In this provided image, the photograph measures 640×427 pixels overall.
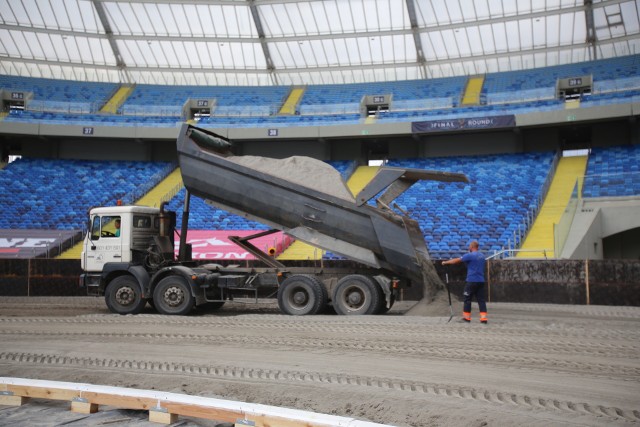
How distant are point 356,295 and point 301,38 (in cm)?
2914

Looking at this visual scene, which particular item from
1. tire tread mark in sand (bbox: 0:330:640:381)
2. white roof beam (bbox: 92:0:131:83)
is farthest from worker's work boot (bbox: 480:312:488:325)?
white roof beam (bbox: 92:0:131:83)

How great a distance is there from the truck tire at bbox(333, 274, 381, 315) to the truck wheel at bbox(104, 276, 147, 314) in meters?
4.36

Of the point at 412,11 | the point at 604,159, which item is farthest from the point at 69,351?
the point at 412,11

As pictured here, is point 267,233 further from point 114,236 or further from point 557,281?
point 557,281

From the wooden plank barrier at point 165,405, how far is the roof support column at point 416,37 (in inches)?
1332

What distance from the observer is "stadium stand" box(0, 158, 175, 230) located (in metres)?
29.6

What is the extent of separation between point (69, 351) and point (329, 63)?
34.6m

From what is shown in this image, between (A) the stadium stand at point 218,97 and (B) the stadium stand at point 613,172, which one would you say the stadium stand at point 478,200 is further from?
(A) the stadium stand at point 218,97

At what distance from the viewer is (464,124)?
1277 inches

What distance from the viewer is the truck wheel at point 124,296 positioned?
1308 centimetres

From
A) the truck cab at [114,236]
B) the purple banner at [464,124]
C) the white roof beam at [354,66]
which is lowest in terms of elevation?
the truck cab at [114,236]

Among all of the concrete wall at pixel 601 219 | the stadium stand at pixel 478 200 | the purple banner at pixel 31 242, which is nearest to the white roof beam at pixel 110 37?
the purple banner at pixel 31 242

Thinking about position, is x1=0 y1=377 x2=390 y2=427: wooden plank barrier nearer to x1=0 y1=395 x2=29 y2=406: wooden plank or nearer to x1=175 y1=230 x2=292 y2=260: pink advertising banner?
x1=0 y1=395 x2=29 y2=406: wooden plank

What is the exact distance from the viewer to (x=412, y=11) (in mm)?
35781
